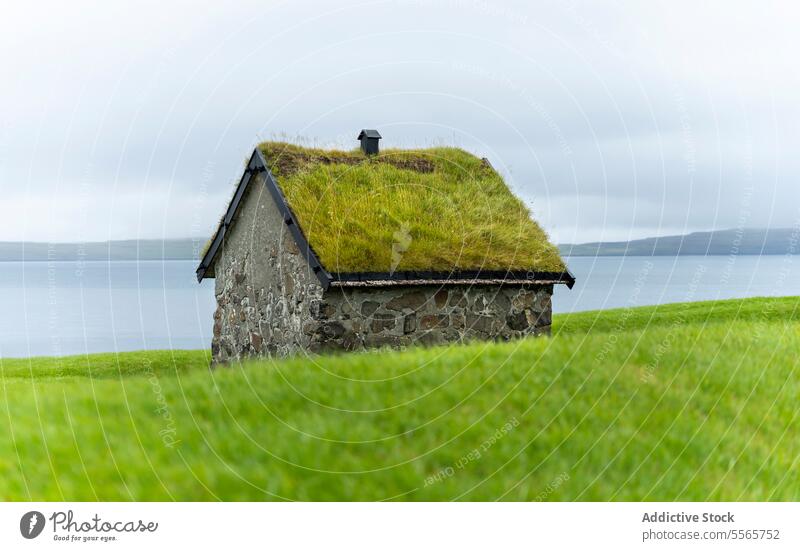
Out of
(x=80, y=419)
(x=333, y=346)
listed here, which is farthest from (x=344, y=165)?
(x=80, y=419)

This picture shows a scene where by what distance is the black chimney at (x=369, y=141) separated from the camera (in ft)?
52.9

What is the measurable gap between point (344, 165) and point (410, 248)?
302cm

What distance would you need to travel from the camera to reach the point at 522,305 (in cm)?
1391

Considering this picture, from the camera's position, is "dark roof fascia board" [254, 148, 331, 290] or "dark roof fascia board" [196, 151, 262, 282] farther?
"dark roof fascia board" [196, 151, 262, 282]

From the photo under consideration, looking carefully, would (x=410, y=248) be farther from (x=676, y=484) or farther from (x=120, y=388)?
(x=676, y=484)

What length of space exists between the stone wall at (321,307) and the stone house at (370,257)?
0.07ft

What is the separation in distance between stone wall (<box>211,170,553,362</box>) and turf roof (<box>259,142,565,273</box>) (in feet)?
1.71

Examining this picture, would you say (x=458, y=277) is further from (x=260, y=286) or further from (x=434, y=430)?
(x=434, y=430)
